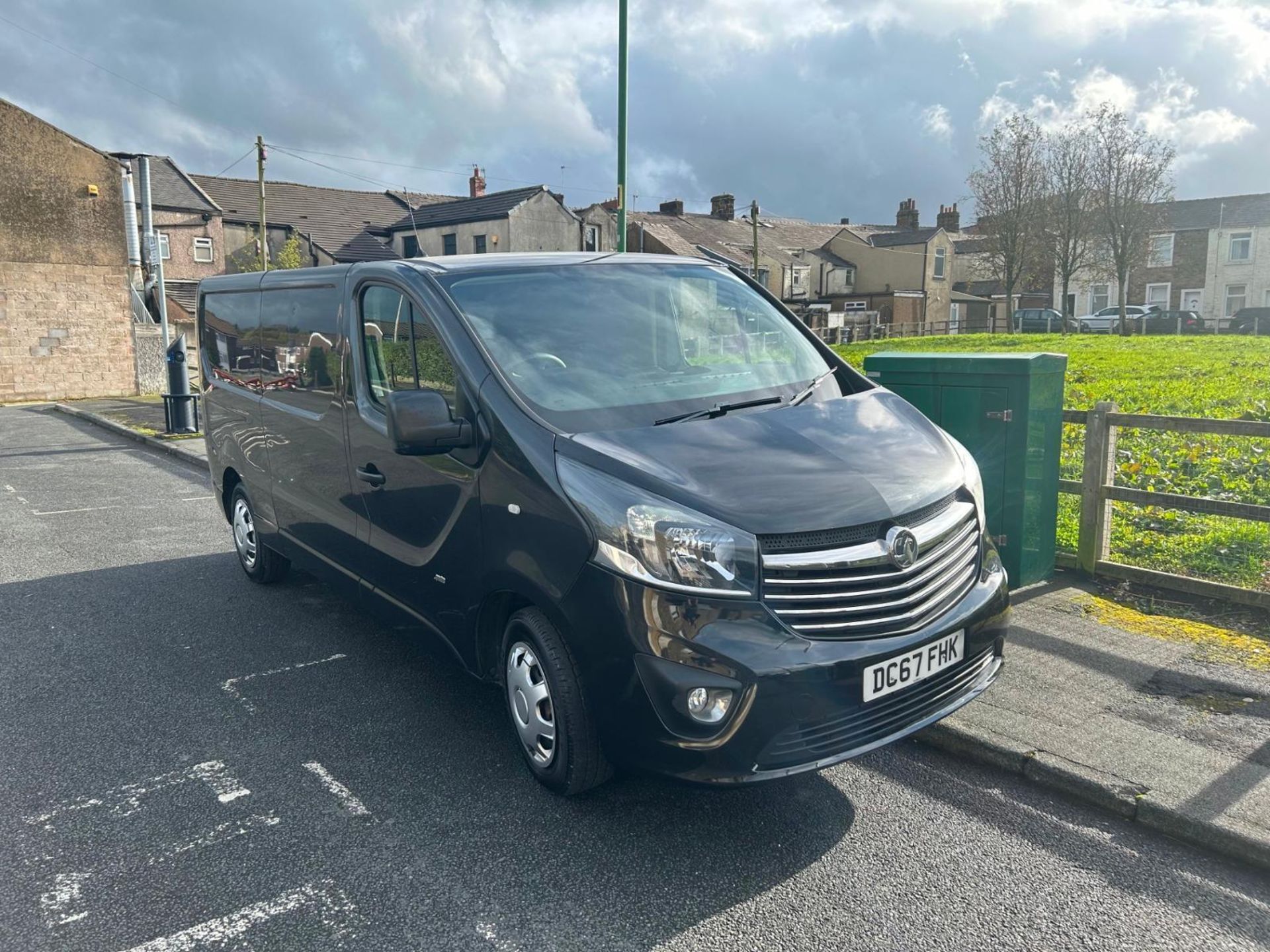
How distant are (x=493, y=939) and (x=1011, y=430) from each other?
3.99 metres

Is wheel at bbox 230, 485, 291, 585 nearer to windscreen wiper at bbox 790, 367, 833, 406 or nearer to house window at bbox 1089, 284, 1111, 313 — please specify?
windscreen wiper at bbox 790, 367, 833, 406

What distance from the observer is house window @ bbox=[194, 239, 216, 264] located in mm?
46906

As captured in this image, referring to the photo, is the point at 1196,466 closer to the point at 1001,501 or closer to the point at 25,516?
the point at 1001,501

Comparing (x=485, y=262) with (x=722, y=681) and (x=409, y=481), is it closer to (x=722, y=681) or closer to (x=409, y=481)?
(x=409, y=481)

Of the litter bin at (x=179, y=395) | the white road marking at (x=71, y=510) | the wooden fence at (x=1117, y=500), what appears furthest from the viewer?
the litter bin at (x=179, y=395)

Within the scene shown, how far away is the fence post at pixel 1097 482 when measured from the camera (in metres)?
5.96

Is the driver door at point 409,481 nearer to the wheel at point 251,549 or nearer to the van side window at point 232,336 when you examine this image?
the van side window at point 232,336

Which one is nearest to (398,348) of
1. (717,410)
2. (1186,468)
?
(717,410)

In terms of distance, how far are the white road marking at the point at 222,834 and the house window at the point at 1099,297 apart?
68.8 m

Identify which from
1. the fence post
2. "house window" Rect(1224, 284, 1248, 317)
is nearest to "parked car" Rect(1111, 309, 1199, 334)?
"house window" Rect(1224, 284, 1248, 317)

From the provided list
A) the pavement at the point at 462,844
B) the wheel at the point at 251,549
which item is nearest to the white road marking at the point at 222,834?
the pavement at the point at 462,844

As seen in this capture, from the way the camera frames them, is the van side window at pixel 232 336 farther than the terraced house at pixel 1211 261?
No

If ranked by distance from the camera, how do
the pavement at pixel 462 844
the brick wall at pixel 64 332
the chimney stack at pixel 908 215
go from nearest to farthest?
the pavement at pixel 462 844 < the brick wall at pixel 64 332 < the chimney stack at pixel 908 215

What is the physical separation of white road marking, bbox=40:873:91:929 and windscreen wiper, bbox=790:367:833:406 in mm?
3086
